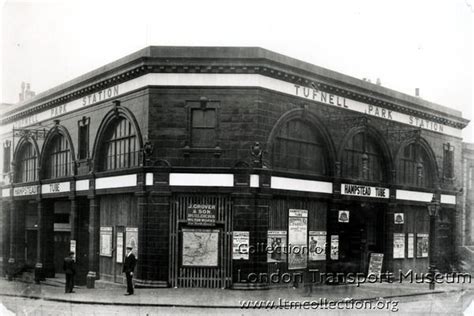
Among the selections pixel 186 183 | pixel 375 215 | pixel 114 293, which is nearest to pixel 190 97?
pixel 186 183

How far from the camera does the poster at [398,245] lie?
3156 centimetres

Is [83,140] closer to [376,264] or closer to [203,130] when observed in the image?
[203,130]

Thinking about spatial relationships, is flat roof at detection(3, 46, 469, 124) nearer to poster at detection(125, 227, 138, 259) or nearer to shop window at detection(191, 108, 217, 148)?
shop window at detection(191, 108, 217, 148)

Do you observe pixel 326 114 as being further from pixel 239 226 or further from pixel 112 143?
pixel 112 143

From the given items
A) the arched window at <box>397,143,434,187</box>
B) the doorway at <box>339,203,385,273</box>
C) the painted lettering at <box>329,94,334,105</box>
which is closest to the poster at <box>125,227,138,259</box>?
the doorway at <box>339,203,385,273</box>

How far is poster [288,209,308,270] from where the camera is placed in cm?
2556

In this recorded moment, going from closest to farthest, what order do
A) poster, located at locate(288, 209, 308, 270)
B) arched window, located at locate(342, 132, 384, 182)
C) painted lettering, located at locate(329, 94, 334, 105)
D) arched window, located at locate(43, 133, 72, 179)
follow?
poster, located at locate(288, 209, 308, 270) → painted lettering, located at locate(329, 94, 334, 105) → arched window, located at locate(342, 132, 384, 182) → arched window, located at locate(43, 133, 72, 179)

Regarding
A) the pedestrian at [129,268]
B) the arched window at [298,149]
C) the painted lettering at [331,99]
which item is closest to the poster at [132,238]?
the pedestrian at [129,268]

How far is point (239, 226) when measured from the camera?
23.2 metres

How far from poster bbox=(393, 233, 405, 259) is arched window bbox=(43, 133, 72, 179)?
672 inches

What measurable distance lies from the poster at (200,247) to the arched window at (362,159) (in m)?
8.29

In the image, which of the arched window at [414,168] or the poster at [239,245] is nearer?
the poster at [239,245]

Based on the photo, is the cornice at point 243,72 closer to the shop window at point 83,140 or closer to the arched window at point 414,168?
the shop window at point 83,140

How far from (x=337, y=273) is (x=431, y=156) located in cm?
1070
